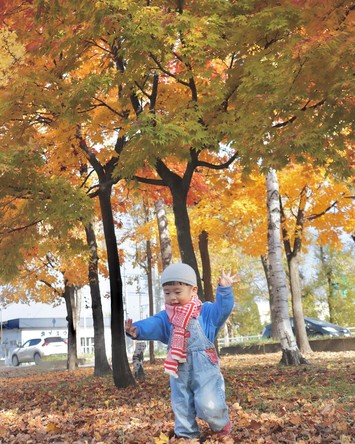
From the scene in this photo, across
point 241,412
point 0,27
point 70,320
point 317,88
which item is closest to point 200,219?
point 70,320

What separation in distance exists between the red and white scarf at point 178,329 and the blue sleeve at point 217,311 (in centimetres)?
8

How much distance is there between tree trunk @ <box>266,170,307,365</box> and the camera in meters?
12.3

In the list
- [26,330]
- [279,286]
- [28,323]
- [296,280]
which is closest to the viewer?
[279,286]

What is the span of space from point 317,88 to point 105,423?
4805 mm

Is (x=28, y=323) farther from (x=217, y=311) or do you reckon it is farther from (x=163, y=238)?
(x=217, y=311)

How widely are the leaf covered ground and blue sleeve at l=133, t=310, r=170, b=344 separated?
742mm

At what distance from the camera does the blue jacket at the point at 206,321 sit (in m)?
4.12

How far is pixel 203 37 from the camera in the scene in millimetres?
8414

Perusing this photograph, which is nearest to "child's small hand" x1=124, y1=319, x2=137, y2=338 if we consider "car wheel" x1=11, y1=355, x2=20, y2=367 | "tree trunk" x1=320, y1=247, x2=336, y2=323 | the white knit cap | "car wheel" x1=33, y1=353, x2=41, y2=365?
the white knit cap

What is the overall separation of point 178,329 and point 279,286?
903cm

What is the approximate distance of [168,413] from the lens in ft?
20.7

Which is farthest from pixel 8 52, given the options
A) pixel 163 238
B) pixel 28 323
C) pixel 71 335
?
pixel 28 323

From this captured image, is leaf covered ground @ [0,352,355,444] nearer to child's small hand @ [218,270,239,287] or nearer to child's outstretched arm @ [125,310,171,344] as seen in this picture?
child's outstretched arm @ [125,310,171,344]

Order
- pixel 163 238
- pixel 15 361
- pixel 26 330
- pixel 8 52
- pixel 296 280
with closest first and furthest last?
pixel 8 52 → pixel 163 238 → pixel 296 280 → pixel 15 361 → pixel 26 330
